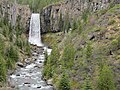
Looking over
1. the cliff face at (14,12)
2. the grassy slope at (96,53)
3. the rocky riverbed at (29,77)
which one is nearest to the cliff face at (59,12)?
the cliff face at (14,12)

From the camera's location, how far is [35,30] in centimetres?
18550

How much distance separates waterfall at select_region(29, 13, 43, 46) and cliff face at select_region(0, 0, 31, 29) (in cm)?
332

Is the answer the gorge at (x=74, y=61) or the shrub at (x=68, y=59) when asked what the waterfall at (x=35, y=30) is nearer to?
the gorge at (x=74, y=61)

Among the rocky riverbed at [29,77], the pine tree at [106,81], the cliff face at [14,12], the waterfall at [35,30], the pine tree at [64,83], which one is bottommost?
the rocky riverbed at [29,77]

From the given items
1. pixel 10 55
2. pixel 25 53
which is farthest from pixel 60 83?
pixel 25 53

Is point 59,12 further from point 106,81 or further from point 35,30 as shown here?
point 106,81

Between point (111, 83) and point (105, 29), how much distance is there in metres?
34.3

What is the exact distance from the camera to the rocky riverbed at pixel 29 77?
7525cm

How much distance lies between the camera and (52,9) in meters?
186

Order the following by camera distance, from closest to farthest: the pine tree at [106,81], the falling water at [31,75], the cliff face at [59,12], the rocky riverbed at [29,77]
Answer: the pine tree at [106,81] < the rocky riverbed at [29,77] < the falling water at [31,75] < the cliff face at [59,12]

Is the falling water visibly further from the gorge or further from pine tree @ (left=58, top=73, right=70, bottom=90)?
pine tree @ (left=58, top=73, right=70, bottom=90)

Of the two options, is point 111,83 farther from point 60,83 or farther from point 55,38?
point 55,38

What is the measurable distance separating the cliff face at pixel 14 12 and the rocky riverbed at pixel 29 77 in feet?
191

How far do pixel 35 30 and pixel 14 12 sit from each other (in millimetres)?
16637
